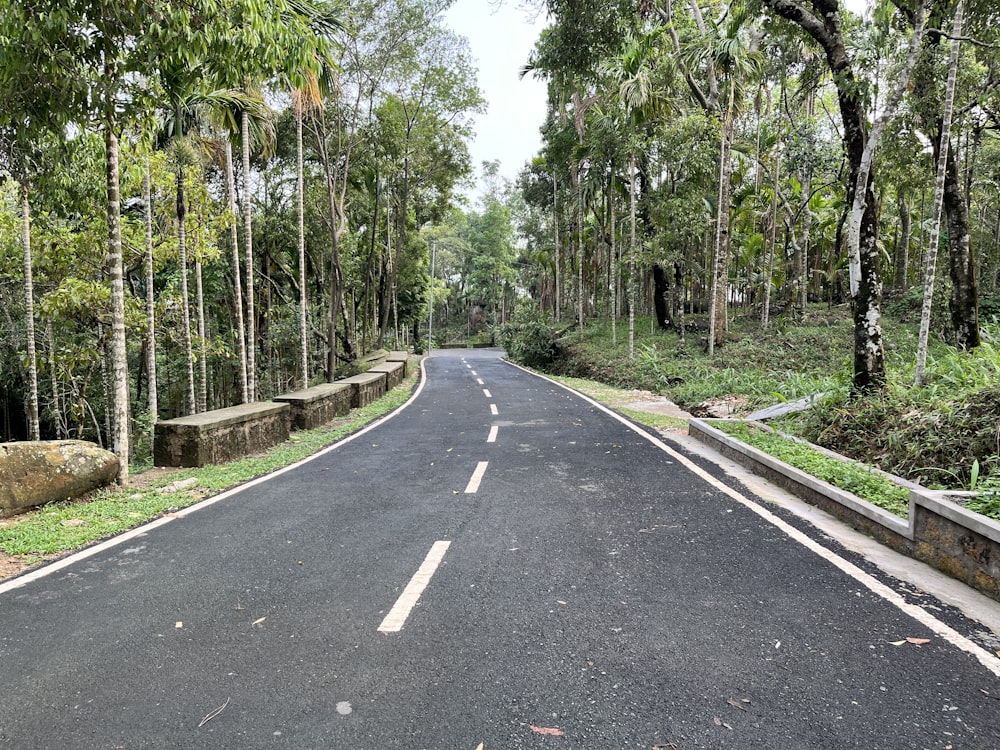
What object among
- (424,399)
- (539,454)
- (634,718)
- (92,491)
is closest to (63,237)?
(92,491)

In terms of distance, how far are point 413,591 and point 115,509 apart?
410 centimetres

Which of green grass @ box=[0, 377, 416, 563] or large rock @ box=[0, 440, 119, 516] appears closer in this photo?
green grass @ box=[0, 377, 416, 563]

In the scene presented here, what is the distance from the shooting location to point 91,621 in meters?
3.57

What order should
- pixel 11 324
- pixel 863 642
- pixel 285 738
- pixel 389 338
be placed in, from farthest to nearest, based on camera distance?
1. pixel 389 338
2. pixel 11 324
3. pixel 863 642
4. pixel 285 738

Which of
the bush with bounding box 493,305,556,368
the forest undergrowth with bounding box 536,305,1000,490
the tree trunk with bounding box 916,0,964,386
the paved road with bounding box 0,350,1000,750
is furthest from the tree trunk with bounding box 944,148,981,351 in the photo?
the bush with bounding box 493,305,556,368

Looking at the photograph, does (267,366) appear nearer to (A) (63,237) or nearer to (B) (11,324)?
(B) (11,324)

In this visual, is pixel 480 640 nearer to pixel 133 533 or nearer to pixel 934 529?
pixel 934 529

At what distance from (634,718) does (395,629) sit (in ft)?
4.75

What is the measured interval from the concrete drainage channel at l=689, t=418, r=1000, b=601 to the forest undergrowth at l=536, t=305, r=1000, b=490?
0.77 metres

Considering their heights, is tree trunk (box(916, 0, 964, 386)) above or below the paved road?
above

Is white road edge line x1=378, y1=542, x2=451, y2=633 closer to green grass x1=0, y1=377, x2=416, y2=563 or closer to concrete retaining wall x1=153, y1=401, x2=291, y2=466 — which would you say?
green grass x1=0, y1=377, x2=416, y2=563

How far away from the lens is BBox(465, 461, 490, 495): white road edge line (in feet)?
21.5

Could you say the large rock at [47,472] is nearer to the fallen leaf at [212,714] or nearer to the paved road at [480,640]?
the paved road at [480,640]

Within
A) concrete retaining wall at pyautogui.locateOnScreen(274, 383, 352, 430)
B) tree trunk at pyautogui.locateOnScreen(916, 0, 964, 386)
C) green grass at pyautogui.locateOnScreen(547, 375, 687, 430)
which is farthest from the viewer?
concrete retaining wall at pyautogui.locateOnScreen(274, 383, 352, 430)
